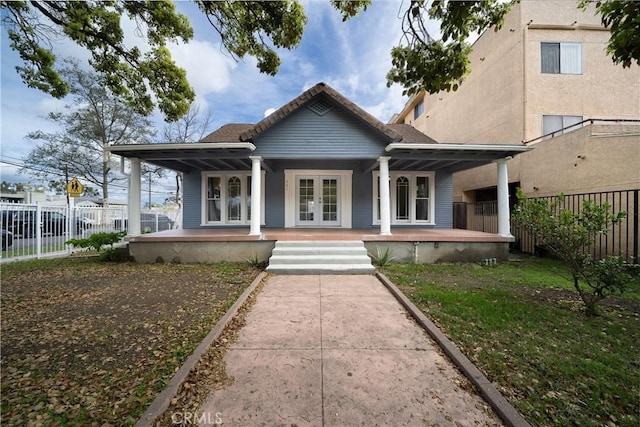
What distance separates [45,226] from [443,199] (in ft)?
46.8

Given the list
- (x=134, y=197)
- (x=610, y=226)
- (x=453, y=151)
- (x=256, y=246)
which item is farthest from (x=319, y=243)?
(x=610, y=226)

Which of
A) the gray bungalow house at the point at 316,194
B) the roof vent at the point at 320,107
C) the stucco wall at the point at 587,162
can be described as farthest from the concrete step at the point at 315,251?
the stucco wall at the point at 587,162

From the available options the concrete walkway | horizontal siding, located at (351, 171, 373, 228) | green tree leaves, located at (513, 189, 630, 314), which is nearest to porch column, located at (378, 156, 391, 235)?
horizontal siding, located at (351, 171, 373, 228)

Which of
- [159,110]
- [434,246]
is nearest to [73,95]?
[159,110]

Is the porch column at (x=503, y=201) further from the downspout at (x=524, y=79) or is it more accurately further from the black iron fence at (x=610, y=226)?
the downspout at (x=524, y=79)

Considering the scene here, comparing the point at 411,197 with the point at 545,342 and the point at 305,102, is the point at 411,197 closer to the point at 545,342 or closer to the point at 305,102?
the point at 305,102

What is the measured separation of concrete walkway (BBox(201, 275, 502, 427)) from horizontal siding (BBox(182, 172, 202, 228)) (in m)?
7.44

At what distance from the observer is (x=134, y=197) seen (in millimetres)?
7801

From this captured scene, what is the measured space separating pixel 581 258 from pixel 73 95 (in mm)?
23984

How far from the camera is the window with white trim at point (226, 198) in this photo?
10.1 metres

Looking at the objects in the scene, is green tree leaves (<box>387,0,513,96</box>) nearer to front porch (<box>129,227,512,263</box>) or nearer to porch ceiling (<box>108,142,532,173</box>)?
porch ceiling (<box>108,142,532,173</box>)

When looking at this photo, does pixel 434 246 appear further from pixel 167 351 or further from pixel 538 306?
pixel 167 351

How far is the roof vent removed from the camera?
303 inches

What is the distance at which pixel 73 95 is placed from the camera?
1580 centimetres
